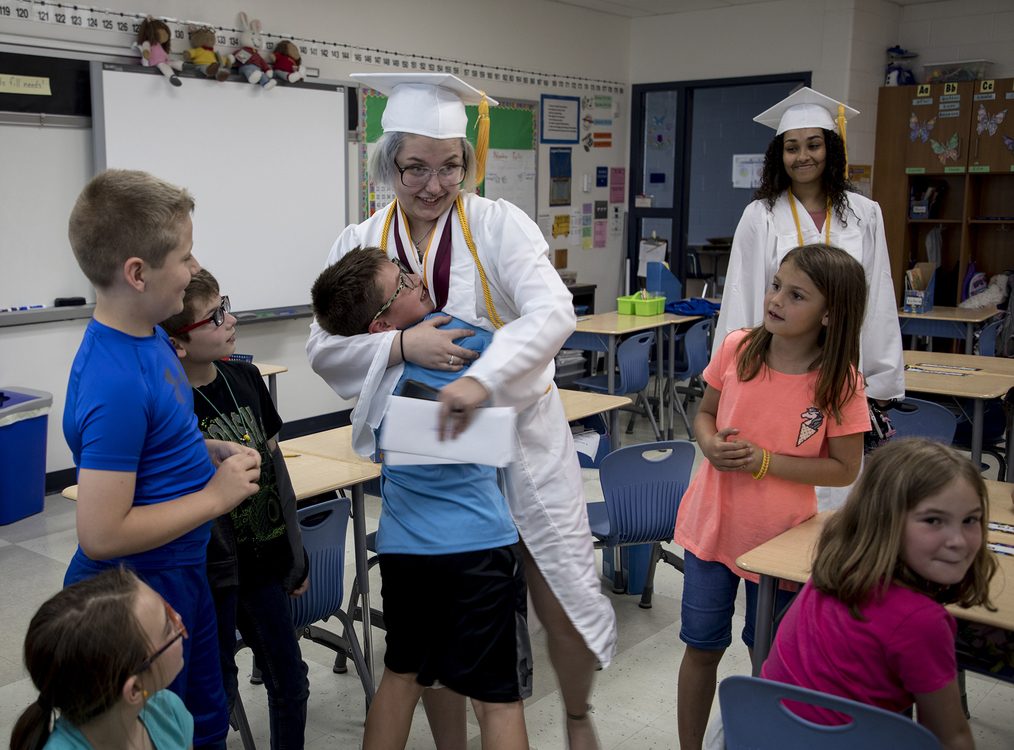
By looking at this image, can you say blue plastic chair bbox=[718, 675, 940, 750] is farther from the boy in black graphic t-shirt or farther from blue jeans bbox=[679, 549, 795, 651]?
the boy in black graphic t-shirt

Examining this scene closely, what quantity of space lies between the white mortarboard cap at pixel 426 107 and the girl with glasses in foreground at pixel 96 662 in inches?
35.9

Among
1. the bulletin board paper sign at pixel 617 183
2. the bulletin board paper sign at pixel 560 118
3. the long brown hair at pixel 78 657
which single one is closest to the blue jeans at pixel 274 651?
the long brown hair at pixel 78 657

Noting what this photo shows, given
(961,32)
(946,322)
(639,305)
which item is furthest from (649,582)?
(961,32)

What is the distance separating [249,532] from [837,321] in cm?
129

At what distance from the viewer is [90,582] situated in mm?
1241

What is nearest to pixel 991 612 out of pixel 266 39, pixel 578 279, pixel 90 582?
pixel 90 582

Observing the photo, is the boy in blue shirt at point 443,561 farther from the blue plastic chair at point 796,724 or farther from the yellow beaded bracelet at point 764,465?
the yellow beaded bracelet at point 764,465

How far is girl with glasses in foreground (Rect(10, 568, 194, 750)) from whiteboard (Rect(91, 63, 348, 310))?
12.2 ft

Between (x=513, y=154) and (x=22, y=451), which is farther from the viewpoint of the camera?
(x=513, y=154)

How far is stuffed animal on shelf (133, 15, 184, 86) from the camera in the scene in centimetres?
453

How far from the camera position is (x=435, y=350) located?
4.83 ft

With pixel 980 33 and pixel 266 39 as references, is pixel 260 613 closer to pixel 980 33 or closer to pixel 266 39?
pixel 266 39

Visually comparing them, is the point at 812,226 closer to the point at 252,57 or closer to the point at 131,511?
the point at 131,511

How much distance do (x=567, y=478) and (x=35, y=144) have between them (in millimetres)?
3713
